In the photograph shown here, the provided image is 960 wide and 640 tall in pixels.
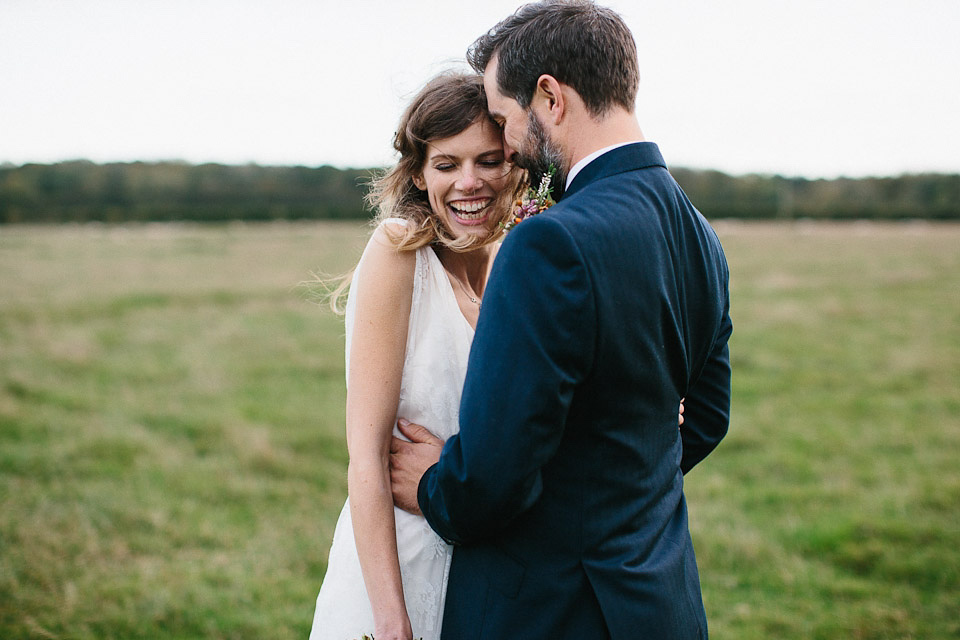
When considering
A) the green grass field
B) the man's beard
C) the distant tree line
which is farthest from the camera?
the distant tree line

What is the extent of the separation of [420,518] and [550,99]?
1.35 metres

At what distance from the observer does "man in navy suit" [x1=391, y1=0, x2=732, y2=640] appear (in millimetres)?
1615

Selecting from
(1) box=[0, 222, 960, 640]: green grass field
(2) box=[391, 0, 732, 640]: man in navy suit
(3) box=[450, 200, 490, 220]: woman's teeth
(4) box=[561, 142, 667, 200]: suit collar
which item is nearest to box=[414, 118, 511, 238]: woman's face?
(3) box=[450, 200, 490, 220]: woman's teeth

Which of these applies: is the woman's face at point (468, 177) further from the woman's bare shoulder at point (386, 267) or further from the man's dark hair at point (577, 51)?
the man's dark hair at point (577, 51)

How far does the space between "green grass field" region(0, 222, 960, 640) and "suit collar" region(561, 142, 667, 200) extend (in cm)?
121

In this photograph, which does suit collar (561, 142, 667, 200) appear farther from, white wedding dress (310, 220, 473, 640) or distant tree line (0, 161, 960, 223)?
distant tree line (0, 161, 960, 223)

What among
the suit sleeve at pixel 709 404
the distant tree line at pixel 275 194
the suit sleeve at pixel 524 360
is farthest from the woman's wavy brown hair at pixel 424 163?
the distant tree line at pixel 275 194

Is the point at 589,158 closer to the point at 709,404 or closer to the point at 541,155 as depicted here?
the point at 541,155

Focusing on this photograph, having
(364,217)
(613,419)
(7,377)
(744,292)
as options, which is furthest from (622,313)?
(364,217)

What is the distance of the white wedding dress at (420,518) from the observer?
228 cm

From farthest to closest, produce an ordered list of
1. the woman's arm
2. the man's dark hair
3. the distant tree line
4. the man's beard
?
the distant tree line → the woman's arm → the man's beard → the man's dark hair

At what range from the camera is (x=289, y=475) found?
7.20 meters

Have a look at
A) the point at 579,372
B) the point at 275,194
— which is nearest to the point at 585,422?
the point at 579,372

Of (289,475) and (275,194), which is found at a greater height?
(275,194)
